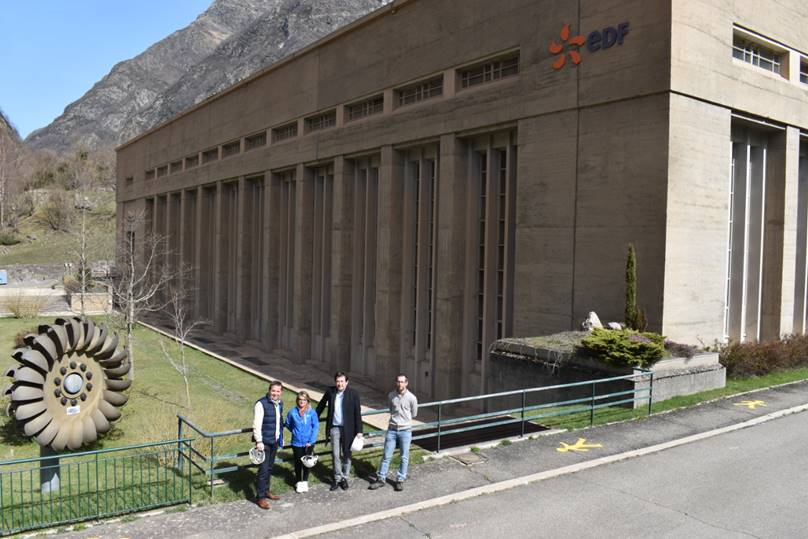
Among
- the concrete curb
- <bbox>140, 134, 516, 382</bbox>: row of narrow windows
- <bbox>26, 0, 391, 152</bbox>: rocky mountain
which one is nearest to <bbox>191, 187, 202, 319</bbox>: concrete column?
<bbox>140, 134, 516, 382</bbox>: row of narrow windows

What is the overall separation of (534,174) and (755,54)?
24.7 feet

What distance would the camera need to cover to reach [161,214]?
51688 millimetres

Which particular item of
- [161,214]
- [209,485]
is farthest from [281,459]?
[161,214]

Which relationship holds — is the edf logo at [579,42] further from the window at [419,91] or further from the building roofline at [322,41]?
the building roofline at [322,41]

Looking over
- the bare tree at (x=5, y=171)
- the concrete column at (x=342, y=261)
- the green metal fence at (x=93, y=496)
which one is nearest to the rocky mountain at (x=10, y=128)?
the bare tree at (x=5, y=171)

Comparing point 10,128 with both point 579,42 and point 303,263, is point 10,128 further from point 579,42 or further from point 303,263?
point 579,42

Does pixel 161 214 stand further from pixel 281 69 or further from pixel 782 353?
pixel 782 353

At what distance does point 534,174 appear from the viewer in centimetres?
1917

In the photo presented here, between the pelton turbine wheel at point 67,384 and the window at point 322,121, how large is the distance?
18253 mm

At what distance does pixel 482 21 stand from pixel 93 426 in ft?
53.8

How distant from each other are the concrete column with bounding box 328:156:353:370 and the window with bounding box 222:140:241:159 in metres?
12.0

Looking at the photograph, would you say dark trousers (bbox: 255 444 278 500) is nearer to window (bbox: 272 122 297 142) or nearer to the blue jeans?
the blue jeans

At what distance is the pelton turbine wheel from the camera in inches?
453

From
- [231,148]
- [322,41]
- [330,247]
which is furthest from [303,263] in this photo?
[231,148]
